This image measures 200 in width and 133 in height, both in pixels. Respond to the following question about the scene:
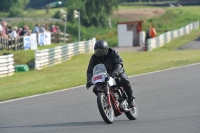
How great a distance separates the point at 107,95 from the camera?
10.0 meters

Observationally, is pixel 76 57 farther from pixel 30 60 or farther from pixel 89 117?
pixel 89 117

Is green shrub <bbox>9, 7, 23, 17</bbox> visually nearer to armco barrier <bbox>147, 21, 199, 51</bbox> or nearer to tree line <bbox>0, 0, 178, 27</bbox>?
tree line <bbox>0, 0, 178, 27</bbox>

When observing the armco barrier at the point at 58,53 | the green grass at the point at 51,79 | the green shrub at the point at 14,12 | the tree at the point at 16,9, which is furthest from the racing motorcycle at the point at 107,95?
the green shrub at the point at 14,12

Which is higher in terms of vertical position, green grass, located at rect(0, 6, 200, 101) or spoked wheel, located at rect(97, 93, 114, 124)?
spoked wheel, located at rect(97, 93, 114, 124)

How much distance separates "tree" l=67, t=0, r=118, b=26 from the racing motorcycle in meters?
65.6

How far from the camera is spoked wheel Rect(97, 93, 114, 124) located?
9828 mm

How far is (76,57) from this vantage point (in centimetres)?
3491

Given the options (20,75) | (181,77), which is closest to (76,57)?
(20,75)

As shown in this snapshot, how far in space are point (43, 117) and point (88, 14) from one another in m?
66.1

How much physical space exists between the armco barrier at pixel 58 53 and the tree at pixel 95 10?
37988 millimetres

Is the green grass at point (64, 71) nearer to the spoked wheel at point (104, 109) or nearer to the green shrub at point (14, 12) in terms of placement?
the spoked wheel at point (104, 109)

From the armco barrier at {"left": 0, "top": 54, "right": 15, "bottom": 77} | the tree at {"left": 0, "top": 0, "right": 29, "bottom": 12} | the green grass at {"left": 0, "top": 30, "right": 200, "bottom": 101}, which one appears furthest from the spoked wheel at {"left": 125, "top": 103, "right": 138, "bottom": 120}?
the tree at {"left": 0, "top": 0, "right": 29, "bottom": 12}

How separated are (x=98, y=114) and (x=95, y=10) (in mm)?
65348

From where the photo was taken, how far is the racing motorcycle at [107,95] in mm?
9922
